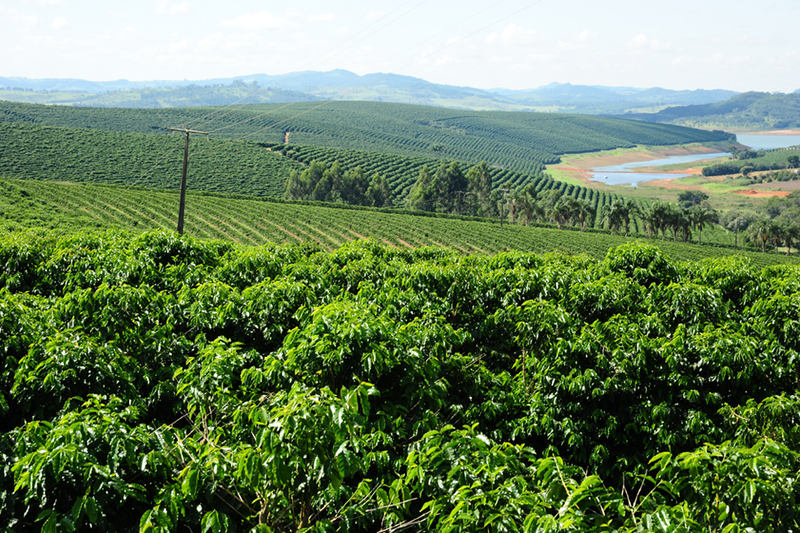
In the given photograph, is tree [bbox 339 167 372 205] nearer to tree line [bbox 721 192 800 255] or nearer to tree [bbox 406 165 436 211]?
tree [bbox 406 165 436 211]

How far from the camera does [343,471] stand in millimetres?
4398

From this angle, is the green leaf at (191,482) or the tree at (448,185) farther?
the tree at (448,185)

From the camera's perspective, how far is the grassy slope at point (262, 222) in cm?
4938

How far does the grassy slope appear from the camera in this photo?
4938cm

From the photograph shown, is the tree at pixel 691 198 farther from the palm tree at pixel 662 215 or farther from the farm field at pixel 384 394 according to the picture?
the farm field at pixel 384 394

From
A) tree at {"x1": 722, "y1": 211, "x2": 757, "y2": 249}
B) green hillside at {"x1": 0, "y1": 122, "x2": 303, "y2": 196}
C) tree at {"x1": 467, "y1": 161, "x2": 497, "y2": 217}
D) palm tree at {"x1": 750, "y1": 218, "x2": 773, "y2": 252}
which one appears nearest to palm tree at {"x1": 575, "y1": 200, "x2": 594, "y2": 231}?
tree at {"x1": 467, "y1": 161, "x2": 497, "y2": 217}

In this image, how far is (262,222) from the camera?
182ft

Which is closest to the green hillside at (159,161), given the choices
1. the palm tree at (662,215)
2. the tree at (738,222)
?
the palm tree at (662,215)

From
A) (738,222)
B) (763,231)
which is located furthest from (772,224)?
(738,222)

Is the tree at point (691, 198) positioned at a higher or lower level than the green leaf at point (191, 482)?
higher

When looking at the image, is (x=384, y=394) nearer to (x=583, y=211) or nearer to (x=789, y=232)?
(x=583, y=211)

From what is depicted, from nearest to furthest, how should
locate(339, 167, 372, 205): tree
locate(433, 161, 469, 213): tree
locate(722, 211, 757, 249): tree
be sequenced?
locate(339, 167, 372, 205): tree
locate(433, 161, 469, 213): tree
locate(722, 211, 757, 249): tree

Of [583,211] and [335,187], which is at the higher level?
[335,187]

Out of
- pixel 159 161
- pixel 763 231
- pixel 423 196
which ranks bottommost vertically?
pixel 763 231
